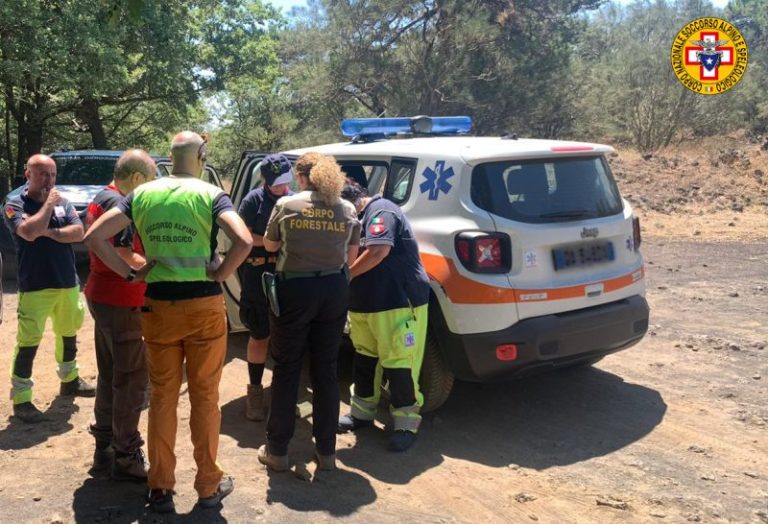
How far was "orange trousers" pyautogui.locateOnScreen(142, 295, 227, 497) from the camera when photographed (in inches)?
135

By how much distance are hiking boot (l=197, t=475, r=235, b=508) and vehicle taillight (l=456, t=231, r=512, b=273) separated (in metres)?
1.82

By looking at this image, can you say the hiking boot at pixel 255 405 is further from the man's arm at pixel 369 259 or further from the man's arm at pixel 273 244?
the man's arm at pixel 273 244

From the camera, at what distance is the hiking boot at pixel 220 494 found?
3.61 m

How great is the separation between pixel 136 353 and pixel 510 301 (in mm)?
2135

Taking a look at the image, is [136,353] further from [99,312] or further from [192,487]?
[192,487]

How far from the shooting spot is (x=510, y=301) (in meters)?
4.43

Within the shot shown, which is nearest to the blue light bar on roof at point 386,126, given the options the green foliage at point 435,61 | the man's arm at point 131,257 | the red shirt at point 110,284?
the red shirt at point 110,284

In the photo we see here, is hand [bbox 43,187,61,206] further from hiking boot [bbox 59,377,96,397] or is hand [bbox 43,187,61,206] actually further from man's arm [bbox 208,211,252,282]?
man's arm [bbox 208,211,252,282]

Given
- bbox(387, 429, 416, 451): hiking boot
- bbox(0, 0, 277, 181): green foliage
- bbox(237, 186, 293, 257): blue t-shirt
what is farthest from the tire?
bbox(0, 0, 277, 181): green foliage

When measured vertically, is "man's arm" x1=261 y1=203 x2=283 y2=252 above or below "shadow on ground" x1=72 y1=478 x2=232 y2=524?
above

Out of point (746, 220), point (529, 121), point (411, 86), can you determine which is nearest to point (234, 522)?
point (746, 220)

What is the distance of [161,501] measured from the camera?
355 centimetres

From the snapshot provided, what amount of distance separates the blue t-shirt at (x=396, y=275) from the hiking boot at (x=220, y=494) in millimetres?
1306

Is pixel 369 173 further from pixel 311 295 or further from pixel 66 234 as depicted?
pixel 66 234
